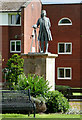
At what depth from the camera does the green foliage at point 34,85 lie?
14594 mm

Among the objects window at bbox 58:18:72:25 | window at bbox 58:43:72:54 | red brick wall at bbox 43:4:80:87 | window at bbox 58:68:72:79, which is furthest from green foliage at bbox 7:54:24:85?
window at bbox 58:18:72:25

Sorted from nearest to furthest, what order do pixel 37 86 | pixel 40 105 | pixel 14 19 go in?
1. pixel 40 105
2. pixel 37 86
3. pixel 14 19

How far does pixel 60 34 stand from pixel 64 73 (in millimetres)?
3584

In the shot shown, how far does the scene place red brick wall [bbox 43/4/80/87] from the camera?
3531cm

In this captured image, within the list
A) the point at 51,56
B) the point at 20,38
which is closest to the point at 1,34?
the point at 20,38

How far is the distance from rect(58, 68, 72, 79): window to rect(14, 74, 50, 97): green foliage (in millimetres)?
20932

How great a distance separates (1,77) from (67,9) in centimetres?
864

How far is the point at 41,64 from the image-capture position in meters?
15.8

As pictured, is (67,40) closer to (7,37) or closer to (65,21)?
(65,21)

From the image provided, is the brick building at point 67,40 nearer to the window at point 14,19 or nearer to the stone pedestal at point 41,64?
the window at point 14,19

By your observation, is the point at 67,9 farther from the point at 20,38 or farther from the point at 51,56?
the point at 51,56

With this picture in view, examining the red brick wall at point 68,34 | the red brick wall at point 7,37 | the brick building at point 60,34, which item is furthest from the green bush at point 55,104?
the red brick wall at point 68,34

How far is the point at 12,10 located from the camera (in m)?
33.3

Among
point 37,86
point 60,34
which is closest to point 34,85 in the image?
point 37,86
